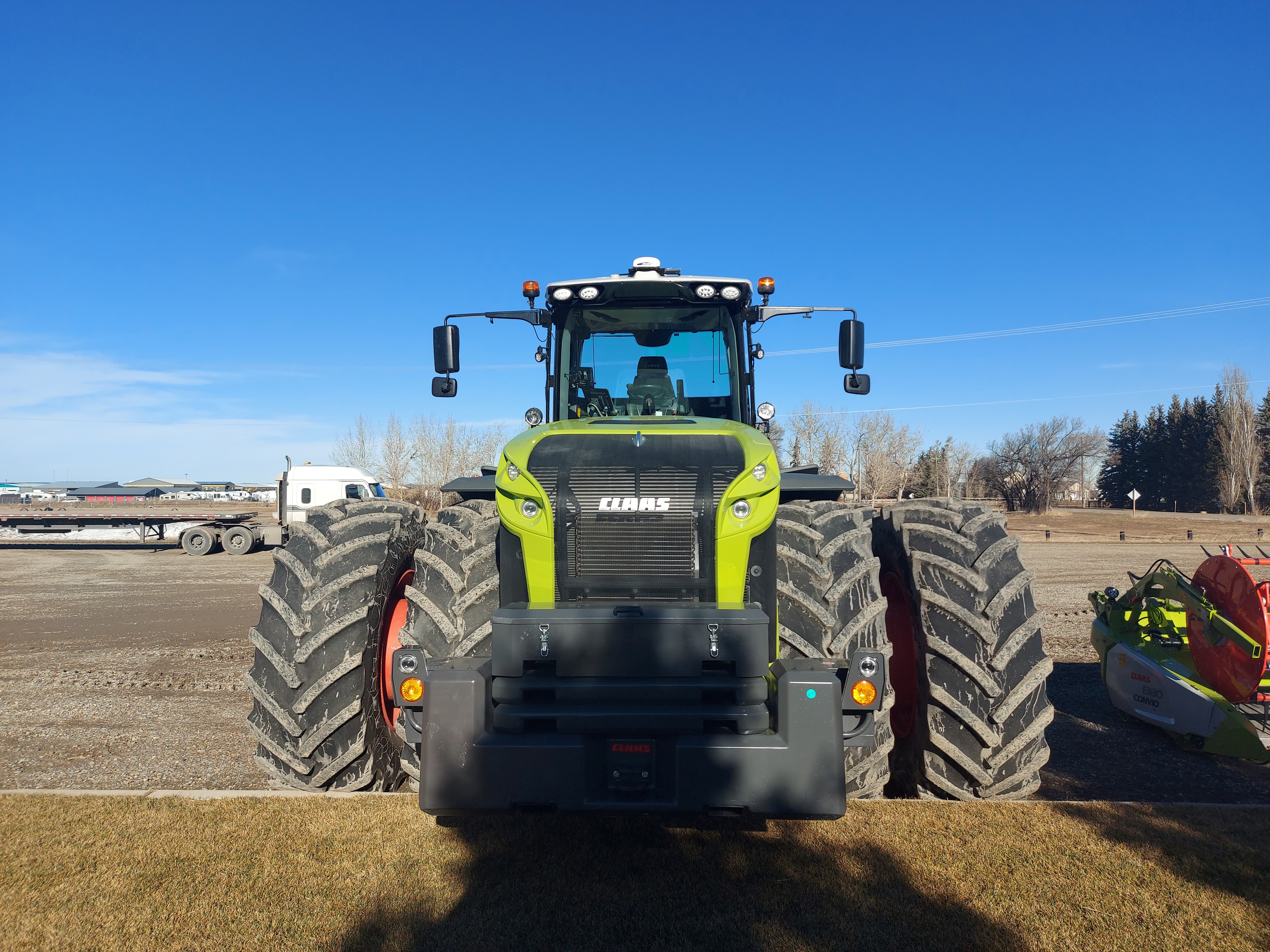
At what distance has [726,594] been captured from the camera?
11.6 ft

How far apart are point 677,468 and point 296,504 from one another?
2497 cm

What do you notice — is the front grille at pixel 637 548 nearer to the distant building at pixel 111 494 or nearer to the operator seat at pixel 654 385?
the operator seat at pixel 654 385

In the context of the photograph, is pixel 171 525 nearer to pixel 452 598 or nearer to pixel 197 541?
pixel 197 541

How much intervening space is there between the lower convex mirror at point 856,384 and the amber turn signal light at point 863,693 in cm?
263

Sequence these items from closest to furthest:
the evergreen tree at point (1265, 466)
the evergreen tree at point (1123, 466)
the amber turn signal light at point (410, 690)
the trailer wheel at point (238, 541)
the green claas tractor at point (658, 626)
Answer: the green claas tractor at point (658, 626) < the amber turn signal light at point (410, 690) < the trailer wheel at point (238, 541) < the evergreen tree at point (1265, 466) < the evergreen tree at point (1123, 466)

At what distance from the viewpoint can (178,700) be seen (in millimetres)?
7281

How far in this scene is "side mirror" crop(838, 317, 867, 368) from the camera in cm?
513

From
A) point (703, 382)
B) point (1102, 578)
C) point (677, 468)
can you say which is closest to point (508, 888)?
point (677, 468)

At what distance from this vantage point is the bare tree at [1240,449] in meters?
59.7

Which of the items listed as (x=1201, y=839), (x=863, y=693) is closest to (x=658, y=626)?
(x=863, y=693)

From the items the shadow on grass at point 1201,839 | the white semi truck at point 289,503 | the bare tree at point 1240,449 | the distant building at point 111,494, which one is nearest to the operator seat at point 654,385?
the shadow on grass at point 1201,839

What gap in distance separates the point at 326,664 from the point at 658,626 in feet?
6.26

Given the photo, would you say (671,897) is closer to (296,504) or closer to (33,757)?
(33,757)

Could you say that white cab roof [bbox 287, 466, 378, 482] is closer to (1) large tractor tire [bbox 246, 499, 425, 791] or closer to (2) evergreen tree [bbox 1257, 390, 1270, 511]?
(1) large tractor tire [bbox 246, 499, 425, 791]
